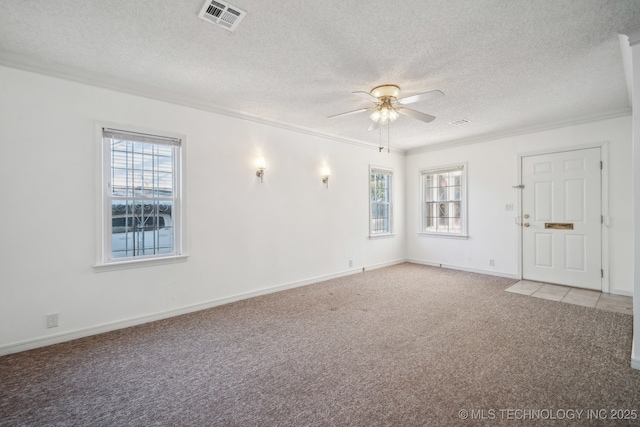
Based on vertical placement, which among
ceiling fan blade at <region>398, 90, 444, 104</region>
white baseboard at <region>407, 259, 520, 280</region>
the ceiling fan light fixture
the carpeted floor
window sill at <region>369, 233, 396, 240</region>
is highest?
the ceiling fan light fixture

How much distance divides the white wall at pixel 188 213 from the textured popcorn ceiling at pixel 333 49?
35 centimetres

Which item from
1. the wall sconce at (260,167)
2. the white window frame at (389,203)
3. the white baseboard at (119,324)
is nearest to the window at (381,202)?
the white window frame at (389,203)

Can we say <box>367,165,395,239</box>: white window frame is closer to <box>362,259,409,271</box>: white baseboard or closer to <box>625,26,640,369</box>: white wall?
<box>362,259,409,271</box>: white baseboard

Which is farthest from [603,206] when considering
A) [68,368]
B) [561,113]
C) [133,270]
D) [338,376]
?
A: [68,368]

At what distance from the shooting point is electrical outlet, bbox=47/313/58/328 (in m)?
2.83

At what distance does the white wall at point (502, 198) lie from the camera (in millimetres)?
4168

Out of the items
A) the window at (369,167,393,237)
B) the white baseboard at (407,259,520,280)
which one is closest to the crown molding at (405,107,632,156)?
the window at (369,167,393,237)

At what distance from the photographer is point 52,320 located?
2848 millimetres

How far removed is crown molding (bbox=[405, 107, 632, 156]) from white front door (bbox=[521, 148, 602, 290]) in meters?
0.44

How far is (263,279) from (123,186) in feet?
7.09

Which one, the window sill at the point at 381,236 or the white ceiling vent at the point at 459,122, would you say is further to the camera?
the window sill at the point at 381,236

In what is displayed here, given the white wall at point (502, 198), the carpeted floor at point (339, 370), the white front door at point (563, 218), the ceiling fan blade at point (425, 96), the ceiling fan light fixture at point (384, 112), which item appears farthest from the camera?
the white front door at point (563, 218)

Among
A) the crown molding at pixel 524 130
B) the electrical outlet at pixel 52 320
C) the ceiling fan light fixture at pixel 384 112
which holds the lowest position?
the electrical outlet at pixel 52 320

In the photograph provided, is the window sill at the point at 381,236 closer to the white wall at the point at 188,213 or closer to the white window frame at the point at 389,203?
the white window frame at the point at 389,203
